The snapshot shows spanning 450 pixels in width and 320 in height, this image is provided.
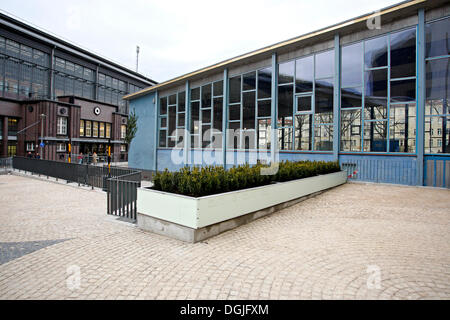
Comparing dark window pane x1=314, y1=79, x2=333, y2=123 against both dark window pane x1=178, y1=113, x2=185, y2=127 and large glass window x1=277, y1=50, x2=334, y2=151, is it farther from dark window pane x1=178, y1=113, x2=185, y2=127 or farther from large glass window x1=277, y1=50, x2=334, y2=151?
dark window pane x1=178, y1=113, x2=185, y2=127

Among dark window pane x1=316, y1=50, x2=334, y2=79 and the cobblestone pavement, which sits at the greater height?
dark window pane x1=316, y1=50, x2=334, y2=79

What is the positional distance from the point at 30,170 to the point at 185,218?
2173 cm

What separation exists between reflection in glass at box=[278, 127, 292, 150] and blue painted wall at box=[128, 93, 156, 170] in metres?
13.6

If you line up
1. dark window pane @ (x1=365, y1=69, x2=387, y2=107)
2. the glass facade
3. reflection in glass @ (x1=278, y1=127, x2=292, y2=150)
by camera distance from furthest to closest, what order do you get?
reflection in glass @ (x1=278, y1=127, x2=292, y2=150) < dark window pane @ (x1=365, y1=69, x2=387, y2=107) < the glass facade

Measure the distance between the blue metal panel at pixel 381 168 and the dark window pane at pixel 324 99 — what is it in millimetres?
2511

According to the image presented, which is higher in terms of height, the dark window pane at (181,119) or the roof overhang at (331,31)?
the roof overhang at (331,31)

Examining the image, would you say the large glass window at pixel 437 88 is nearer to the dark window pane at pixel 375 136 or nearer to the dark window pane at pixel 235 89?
the dark window pane at pixel 375 136

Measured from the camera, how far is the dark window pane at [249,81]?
1853 centimetres

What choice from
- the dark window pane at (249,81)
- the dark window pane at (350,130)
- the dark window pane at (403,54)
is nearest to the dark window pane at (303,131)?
the dark window pane at (350,130)

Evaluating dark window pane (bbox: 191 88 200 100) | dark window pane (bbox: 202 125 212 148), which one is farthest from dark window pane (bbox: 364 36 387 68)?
dark window pane (bbox: 191 88 200 100)

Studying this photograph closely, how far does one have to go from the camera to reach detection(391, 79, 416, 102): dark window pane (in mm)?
12648

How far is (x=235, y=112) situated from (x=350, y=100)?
310 inches
